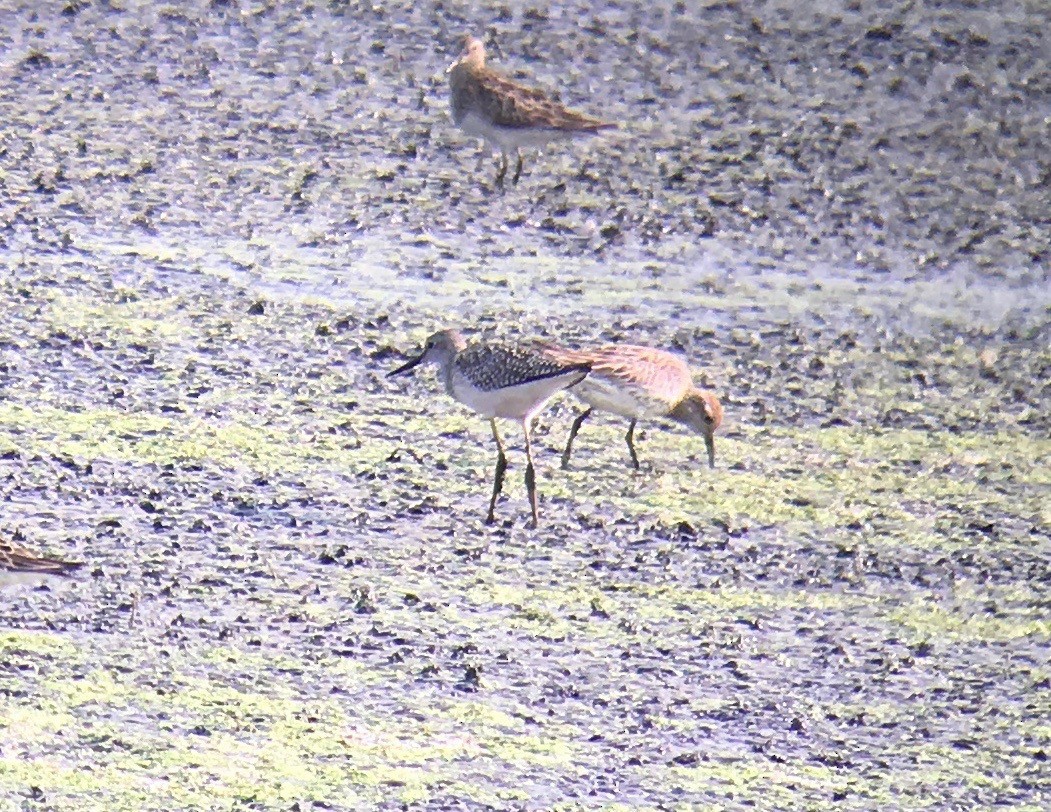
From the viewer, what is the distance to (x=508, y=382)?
8398mm

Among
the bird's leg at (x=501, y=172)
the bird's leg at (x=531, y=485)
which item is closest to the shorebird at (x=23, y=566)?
the bird's leg at (x=531, y=485)

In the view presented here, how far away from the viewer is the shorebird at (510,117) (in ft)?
40.8

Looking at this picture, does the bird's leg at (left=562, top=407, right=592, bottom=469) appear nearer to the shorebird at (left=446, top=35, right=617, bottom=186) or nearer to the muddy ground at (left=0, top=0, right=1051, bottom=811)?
the muddy ground at (left=0, top=0, right=1051, bottom=811)

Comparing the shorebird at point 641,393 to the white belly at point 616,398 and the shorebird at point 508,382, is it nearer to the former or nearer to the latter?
the white belly at point 616,398

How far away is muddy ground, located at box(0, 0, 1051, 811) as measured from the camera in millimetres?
6582

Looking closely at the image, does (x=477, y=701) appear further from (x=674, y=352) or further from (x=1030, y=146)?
(x=1030, y=146)

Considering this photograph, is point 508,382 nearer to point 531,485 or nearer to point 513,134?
point 531,485

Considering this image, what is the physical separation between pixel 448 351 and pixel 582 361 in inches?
29.8

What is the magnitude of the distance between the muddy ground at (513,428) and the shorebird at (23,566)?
0.26 m

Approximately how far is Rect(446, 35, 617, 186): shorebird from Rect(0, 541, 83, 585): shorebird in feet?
19.8

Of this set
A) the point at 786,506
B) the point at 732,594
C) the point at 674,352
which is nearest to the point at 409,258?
the point at 674,352

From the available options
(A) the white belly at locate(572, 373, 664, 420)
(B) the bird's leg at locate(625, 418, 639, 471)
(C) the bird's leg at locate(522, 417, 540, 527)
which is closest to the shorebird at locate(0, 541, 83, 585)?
(C) the bird's leg at locate(522, 417, 540, 527)

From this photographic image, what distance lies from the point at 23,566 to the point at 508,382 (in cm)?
226

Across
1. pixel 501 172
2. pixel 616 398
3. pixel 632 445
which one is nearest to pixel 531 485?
pixel 616 398
